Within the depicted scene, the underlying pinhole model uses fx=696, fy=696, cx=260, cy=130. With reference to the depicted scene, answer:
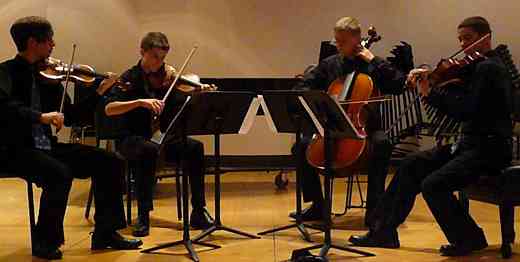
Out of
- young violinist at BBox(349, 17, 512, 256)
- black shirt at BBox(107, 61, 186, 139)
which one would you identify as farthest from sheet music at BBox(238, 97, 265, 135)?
young violinist at BBox(349, 17, 512, 256)

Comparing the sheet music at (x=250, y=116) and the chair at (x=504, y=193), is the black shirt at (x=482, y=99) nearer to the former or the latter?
the chair at (x=504, y=193)

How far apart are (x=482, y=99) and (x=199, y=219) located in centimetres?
186

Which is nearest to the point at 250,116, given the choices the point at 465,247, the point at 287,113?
the point at 287,113

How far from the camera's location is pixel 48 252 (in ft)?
11.3

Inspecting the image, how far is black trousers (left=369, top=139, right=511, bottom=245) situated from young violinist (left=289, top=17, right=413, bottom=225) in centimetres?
41

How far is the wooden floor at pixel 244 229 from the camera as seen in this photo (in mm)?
3494

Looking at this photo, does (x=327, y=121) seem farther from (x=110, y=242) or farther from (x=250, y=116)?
(x=110, y=242)

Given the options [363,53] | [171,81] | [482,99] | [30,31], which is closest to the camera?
[482,99]

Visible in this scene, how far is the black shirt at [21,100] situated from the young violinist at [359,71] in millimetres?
1402

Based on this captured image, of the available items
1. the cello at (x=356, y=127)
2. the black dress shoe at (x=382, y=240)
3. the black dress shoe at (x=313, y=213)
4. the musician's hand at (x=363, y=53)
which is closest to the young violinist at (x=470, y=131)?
the black dress shoe at (x=382, y=240)

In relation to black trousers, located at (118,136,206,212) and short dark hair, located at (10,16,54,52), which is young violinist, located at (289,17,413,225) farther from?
short dark hair, located at (10,16,54,52)

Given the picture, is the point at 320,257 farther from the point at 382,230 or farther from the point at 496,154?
the point at 496,154

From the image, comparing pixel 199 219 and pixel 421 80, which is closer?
pixel 421 80

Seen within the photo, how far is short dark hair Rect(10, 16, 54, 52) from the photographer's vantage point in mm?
3475
